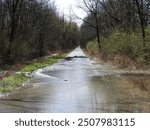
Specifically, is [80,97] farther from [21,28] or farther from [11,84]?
[21,28]

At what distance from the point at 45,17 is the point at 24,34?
14033 millimetres

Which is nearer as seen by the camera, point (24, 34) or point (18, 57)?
Answer: point (18, 57)

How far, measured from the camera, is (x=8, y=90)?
1733cm

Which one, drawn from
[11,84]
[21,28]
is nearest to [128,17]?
[21,28]

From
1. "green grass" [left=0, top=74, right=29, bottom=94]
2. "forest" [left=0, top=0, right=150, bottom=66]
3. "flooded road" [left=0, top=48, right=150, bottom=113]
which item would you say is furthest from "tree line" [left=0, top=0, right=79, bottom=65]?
"flooded road" [left=0, top=48, right=150, bottom=113]

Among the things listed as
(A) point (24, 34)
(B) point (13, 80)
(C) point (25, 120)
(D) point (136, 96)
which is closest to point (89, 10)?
(A) point (24, 34)

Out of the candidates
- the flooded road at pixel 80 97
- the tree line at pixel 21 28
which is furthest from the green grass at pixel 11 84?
the tree line at pixel 21 28

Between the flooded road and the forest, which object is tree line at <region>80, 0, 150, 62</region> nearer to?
the forest

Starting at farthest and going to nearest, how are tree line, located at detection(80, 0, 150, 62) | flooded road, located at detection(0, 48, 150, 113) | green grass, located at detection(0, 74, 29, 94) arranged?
tree line, located at detection(80, 0, 150, 62)
green grass, located at detection(0, 74, 29, 94)
flooded road, located at detection(0, 48, 150, 113)

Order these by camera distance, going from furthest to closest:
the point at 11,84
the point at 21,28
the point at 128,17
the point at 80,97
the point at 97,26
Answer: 1. the point at 97,26
2. the point at 21,28
3. the point at 128,17
4. the point at 11,84
5. the point at 80,97

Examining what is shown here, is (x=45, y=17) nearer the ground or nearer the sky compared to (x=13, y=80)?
nearer the sky

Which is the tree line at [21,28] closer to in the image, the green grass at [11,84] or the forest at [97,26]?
the forest at [97,26]

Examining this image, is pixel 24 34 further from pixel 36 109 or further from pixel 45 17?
pixel 36 109

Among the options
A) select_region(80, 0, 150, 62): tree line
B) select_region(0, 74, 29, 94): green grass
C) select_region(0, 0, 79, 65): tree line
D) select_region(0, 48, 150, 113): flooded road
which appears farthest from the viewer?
select_region(0, 0, 79, 65): tree line
